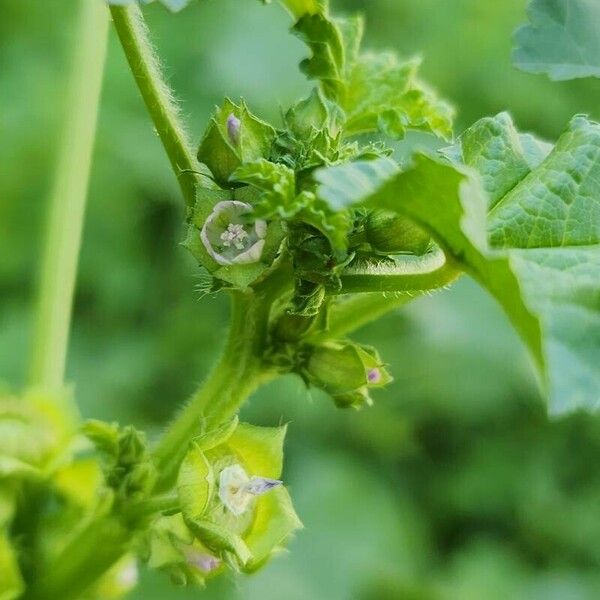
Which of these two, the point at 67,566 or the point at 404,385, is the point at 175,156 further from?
the point at 404,385

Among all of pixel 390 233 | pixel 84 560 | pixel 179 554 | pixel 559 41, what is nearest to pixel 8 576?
pixel 84 560

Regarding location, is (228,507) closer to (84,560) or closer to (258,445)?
(258,445)

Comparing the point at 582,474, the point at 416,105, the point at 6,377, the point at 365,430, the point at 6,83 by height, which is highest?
the point at 416,105

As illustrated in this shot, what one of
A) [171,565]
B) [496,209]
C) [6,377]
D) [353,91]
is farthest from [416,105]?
[6,377]

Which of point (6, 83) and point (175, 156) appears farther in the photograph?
point (6, 83)

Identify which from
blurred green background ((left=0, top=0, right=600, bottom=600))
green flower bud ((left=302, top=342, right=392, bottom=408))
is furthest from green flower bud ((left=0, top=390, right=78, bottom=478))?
blurred green background ((left=0, top=0, right=600, bottom=600))

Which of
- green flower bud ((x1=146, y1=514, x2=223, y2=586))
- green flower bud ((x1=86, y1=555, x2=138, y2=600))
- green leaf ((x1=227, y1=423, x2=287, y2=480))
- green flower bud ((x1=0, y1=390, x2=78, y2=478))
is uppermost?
green leaf ((x1=227, y1=423, x2=287, y2=480))

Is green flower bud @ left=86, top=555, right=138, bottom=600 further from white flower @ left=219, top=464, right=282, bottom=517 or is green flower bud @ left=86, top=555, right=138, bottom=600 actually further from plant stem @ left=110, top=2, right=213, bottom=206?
plant stem @ left=110, top=2, right=213, bottom=206
